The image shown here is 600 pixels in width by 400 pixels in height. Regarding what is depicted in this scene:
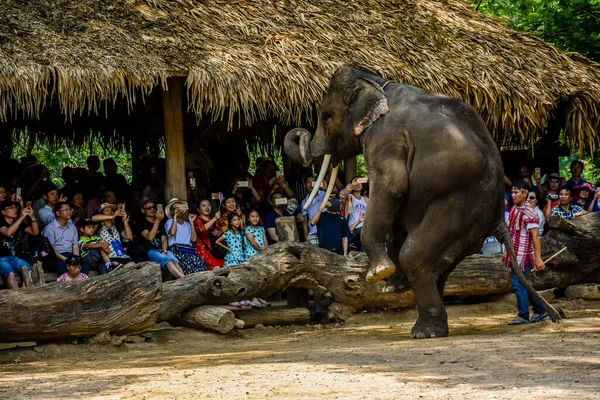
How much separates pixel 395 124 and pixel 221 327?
267 centimetres

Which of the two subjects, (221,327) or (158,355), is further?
(221,327)

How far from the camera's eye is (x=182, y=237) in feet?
37.2

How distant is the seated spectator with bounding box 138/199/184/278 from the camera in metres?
11.0

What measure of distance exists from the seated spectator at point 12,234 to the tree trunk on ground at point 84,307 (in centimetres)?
91

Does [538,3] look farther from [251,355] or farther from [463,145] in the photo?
[251,355]

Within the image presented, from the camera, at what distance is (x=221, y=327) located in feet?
33.2

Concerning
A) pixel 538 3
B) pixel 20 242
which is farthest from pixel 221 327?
pixel 538 3

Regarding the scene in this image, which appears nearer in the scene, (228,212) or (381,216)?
(381,216)

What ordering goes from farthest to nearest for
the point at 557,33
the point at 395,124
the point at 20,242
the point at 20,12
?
the point at 557,33
the point at 20,12
the point at 20,242
the point at 395,124

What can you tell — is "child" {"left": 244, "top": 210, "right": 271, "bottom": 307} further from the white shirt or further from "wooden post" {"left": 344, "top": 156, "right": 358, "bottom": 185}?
"wooden post" {"left": 344, "top": 156, "right": 358, "bottom": 185}

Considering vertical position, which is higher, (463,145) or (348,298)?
(463,145)

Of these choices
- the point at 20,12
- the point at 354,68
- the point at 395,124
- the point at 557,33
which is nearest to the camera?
the point at 395,124

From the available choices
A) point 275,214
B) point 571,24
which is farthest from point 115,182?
point 571,24

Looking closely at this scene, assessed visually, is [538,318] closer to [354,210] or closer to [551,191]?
[354,210]
